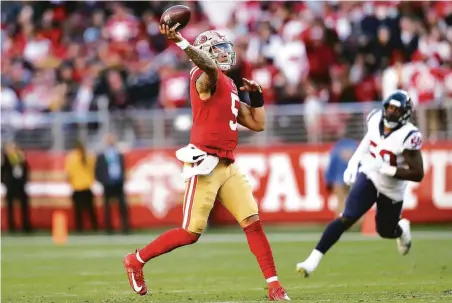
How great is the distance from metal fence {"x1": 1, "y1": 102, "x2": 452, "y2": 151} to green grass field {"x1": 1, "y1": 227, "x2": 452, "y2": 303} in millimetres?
2165

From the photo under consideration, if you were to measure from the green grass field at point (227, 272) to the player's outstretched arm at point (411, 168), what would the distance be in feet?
3.08

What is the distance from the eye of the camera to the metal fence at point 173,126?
18.4 meters

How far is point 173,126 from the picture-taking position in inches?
766

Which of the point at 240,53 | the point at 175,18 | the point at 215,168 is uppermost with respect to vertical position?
the point at 175,18

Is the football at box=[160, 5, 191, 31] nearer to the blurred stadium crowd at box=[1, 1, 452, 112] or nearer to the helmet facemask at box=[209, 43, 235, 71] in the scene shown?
the helmet facemask at box=[209, 43, 235, 71]

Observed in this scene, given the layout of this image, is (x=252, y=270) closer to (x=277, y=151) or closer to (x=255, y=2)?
(x=277, y=151)

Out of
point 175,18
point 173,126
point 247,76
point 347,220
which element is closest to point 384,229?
point 347,220

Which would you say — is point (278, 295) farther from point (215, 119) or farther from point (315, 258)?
point (315, 258)

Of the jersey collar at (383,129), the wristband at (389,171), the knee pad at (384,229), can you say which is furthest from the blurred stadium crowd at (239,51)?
the wristband at (389,171)

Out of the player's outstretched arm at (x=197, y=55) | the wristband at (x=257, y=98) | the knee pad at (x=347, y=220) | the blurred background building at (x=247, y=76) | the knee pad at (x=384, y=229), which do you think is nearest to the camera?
the player's outstretched arm at (x=197, y=55)

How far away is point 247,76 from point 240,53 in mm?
426

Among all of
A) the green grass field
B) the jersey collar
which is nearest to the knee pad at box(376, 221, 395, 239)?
the green grass field

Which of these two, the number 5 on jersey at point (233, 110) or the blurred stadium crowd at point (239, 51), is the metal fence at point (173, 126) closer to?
the blurred stadium crowd at point (239, 51)

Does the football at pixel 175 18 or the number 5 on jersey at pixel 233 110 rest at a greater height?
the football at pixel 175 18
